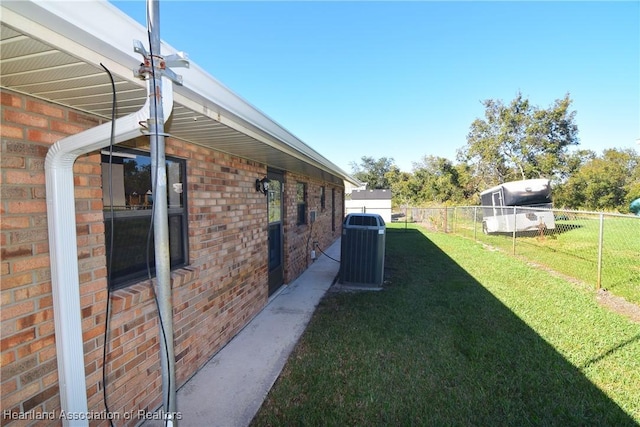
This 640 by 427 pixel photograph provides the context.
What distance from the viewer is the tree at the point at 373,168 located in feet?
185

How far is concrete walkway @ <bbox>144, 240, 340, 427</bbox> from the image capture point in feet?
8.19

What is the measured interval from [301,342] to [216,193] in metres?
2.16

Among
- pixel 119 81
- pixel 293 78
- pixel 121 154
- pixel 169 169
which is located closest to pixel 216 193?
pixel 169 169

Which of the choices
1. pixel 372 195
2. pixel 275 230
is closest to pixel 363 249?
pixel 275 230

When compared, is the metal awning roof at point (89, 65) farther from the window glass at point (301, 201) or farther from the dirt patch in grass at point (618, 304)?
the dirt patch in grass at point (618, 304)

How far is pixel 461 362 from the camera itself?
10.7ft

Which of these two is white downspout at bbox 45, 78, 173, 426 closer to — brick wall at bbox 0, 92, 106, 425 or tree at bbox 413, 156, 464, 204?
brick wall at bbox 0, 92, 106, 425

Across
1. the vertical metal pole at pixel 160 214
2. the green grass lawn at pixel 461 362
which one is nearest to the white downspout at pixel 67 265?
the vertical metal pole at pixel 160 214

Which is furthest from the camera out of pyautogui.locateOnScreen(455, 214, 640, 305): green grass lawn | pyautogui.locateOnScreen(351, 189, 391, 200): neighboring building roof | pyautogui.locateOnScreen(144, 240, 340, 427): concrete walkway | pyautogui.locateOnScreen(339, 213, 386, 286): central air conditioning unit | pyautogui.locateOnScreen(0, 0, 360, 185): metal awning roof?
pyautogui.locateOnScreen(351, 189, 391, 200): neighboring building roof

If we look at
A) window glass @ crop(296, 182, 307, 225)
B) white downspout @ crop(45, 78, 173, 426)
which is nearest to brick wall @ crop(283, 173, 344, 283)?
window glass @ crop(296, 182, 307, 225)

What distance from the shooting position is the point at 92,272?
1.94 metres

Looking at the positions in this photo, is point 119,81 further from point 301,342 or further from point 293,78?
point 293,78

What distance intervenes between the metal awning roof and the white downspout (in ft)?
0.94

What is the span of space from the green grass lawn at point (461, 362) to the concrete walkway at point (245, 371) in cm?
16
